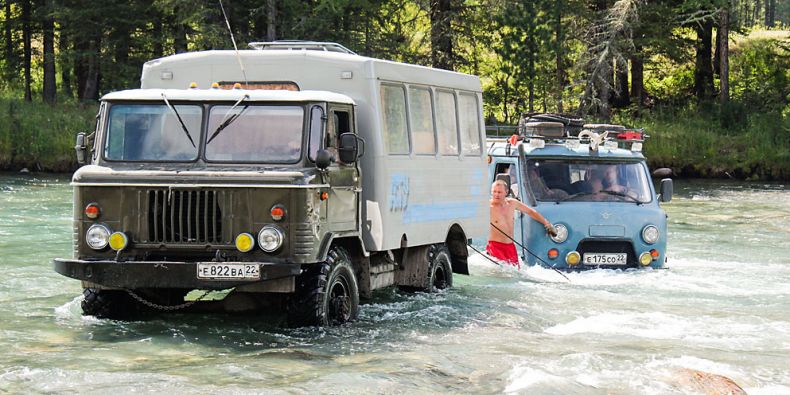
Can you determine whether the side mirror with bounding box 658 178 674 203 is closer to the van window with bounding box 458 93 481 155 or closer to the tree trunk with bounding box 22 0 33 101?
the van window with bounding box 458 93 481 155

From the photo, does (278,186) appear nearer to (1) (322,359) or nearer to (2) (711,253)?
(1) (322,359)

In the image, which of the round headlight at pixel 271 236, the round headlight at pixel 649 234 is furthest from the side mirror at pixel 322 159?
the round headlight at pixel 649 234

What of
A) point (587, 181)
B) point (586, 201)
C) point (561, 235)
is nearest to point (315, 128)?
point (561, 235)

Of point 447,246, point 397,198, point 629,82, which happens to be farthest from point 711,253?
A: point 629,82

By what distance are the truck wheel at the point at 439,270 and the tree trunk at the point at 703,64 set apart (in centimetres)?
3717

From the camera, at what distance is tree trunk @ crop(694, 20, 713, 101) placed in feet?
169

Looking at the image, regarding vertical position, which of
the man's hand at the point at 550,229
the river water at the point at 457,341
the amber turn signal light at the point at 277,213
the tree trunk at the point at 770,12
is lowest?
the river water at the point at 457,341

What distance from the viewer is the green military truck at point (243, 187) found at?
1157 centimetres

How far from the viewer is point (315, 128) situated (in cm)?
1204

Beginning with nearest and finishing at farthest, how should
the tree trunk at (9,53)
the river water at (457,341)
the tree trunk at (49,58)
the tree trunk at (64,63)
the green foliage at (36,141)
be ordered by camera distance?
the river water at (457,341)
the green foliage at (36,141)
the tree trunk at (49,58)
the tree trunk at (64,63)
the tree trunk at (9,53)

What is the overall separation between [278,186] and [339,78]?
7.02 feet

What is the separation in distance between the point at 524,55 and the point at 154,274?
121 ft

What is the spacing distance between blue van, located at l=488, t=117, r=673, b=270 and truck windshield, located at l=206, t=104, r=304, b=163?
6921mm

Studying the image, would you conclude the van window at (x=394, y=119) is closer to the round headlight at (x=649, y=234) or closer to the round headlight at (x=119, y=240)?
the round headlight at (x=119, y=240)
